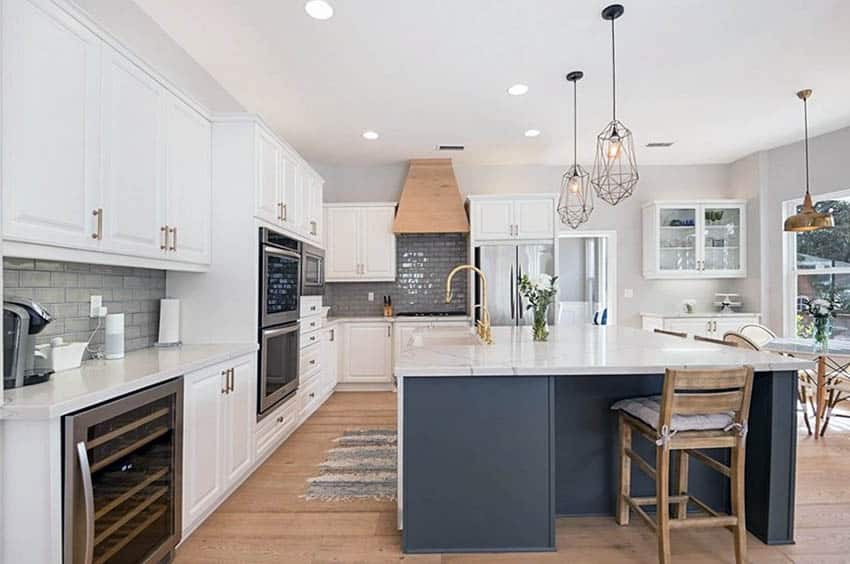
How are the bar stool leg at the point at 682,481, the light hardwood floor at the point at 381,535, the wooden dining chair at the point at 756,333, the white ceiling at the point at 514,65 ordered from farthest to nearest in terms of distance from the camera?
the wooden dining chair at the point at 756,333 < the white ceiling at the point at 514,65 < the bar stool leg at the point at 682,481 < the light hardwood floor at the point at 381,535

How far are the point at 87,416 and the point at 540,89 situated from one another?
3607 mm

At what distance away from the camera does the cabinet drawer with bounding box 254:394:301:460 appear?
297 centimetres

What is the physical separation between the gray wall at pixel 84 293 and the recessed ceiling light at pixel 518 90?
2.95 metres

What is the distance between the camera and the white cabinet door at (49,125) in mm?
1450

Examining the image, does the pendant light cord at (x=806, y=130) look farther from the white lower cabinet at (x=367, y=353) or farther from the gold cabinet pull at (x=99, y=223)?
the gold cabinet pull at (x=99, y=223)

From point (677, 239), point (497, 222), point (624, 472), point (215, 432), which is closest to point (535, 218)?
point (497, 222)

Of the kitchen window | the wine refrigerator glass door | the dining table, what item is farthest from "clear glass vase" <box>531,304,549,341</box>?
the kitchen window

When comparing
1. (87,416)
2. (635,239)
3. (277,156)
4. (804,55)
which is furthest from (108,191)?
(635,239)

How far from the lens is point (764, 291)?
5.36 metres

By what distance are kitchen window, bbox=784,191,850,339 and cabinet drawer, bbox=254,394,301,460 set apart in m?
5.43

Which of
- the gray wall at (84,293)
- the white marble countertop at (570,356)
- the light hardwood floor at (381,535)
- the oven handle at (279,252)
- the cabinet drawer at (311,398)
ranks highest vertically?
the oven handle at (279,252)

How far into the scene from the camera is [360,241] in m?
5.45

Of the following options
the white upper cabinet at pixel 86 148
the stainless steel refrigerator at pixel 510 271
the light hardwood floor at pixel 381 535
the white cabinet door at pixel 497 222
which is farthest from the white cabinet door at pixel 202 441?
the white cabinet door at pixel 497 222

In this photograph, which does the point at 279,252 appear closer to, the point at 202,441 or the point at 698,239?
the point at 202,441
